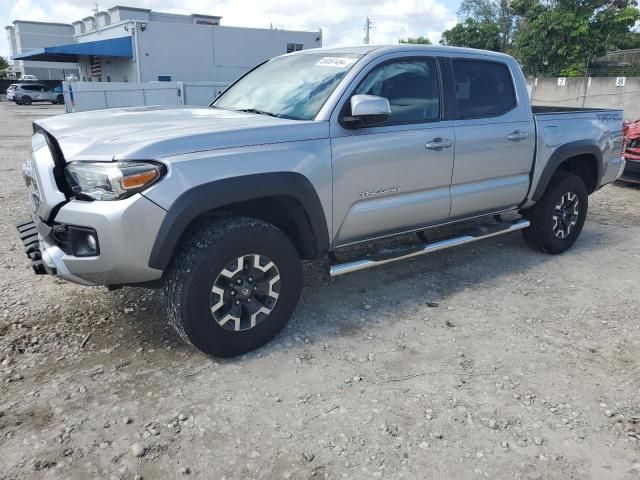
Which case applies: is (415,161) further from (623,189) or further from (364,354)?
(623,189)

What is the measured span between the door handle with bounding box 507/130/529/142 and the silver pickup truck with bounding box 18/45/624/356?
0.01 m

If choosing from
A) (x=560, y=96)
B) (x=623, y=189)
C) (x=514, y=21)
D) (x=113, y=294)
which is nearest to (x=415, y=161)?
(x=113, y=294)

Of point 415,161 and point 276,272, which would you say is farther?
point 415,161

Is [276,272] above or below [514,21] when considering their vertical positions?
below

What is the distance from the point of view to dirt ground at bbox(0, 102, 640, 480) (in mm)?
2521

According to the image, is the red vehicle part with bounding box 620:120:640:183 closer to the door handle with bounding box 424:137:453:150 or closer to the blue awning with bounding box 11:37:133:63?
the door handle with bounding box 424:137:453:150

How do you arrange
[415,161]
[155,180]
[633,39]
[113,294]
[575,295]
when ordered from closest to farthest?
[155,180]
[415,161]
[113,294]
[575,295]
[633,39]

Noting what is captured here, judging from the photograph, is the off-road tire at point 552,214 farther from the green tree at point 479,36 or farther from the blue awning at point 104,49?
the green tree at point 479,36

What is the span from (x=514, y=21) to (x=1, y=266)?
2284 inches

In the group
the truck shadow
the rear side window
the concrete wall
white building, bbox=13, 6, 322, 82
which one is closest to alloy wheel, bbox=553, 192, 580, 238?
the truck shadow

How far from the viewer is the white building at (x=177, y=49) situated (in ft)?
93.6

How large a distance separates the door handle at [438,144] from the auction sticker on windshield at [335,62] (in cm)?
82

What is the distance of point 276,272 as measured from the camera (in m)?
3.40

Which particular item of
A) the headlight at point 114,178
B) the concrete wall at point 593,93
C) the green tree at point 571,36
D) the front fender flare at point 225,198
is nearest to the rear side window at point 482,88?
the front fender flare at point 225,198
